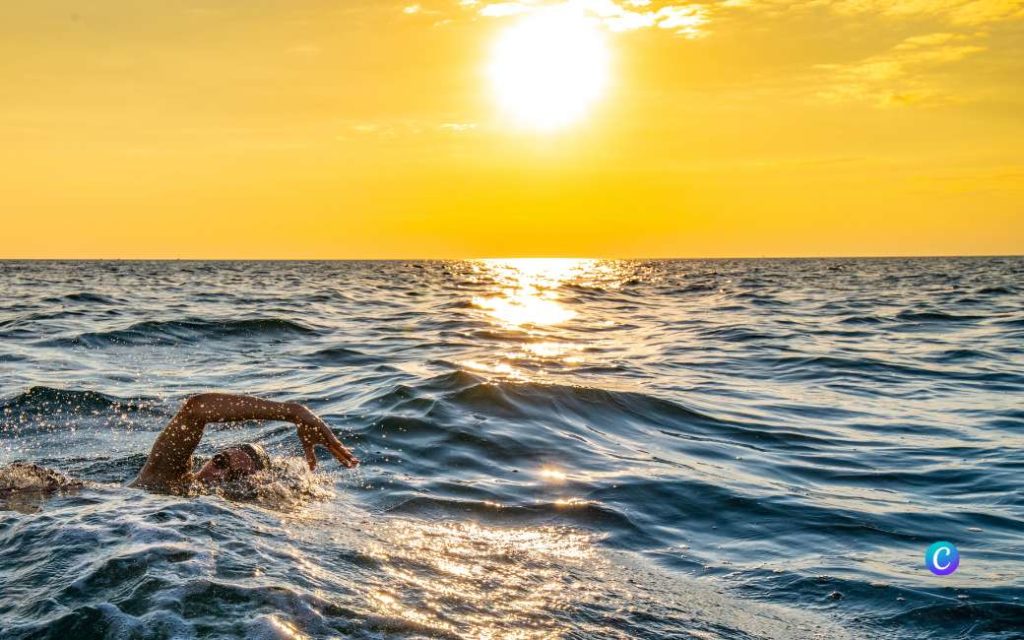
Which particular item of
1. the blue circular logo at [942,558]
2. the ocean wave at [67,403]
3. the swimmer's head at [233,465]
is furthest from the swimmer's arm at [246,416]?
the ocean wave at [67,403]

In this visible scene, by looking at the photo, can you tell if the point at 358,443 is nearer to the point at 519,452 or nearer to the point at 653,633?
the point at 519,452

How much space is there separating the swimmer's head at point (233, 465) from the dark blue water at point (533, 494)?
61 centimetres

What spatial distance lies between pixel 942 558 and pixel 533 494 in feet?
11.7

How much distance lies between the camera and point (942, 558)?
6840mm

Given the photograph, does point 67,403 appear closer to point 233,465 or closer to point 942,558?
point 233,465

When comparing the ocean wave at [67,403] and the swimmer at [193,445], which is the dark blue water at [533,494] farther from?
the swimmer at [193,445]

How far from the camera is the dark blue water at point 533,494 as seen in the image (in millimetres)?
5062

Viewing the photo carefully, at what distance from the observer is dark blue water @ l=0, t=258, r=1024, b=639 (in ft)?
16.6

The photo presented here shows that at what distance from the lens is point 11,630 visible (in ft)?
14.1

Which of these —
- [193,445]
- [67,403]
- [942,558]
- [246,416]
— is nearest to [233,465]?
[193,445]

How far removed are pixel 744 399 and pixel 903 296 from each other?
28811 mm

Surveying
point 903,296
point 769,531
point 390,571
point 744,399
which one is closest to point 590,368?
point 744,399

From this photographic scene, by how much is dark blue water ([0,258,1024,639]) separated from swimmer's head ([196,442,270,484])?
0.61 m

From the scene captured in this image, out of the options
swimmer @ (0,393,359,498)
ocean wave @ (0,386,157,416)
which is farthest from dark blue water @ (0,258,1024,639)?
swimmer @ (0,393,359,498)
